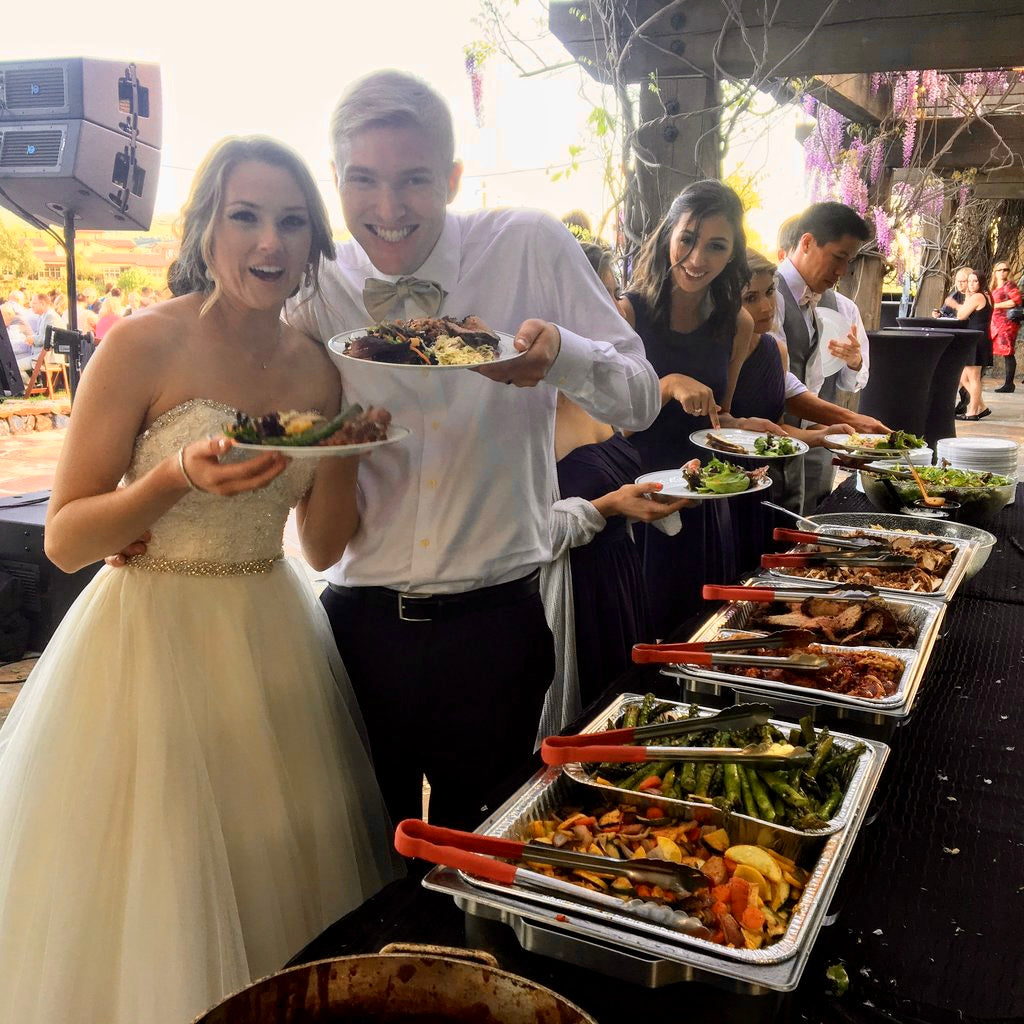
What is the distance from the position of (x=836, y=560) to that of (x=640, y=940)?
63.2 inches

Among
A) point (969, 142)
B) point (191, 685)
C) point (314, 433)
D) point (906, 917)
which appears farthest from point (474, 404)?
point (969, 142)

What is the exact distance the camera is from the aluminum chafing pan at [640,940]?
873mm

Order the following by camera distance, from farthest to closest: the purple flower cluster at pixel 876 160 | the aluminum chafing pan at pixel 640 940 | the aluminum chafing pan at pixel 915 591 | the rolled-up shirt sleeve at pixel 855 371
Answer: the purple flower cluster at pixel 876 160 → the rolled-up shirt sleeve at pixel 855 371 → the aluminum chafing pan at pixel 915 591 → the aluminum chafing pan at pixel 640 940

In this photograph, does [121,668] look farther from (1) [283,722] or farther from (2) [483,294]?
(2) [483,294]

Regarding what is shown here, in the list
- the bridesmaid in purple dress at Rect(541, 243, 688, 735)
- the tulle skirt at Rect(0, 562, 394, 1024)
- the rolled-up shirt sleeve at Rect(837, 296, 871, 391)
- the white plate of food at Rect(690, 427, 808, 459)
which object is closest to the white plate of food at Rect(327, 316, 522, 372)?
the tulle skirt at Rect(0, 562, 394, 1024)

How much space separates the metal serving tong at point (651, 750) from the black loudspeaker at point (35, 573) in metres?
3.34

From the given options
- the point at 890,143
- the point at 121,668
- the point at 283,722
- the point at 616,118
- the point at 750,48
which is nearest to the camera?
the point at 121,668

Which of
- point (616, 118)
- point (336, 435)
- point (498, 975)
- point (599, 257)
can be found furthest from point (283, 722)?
point (616, 118)

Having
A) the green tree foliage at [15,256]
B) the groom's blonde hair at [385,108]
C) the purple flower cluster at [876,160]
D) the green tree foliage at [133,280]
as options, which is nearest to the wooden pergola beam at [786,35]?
the groom's blonde hair at [385,108]

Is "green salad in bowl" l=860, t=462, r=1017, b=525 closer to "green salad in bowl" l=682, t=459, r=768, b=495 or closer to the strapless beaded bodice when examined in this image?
"green salad in bowl" l=682, t=459, r=768, b=495

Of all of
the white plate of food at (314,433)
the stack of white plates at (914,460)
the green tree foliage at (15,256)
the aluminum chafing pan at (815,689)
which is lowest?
the aluminum chafing pan at (815,689)

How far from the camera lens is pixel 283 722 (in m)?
1.79

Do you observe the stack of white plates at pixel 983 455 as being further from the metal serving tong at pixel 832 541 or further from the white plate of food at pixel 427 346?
the white plate of food at pixel 427 346

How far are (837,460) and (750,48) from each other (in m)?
1.82
